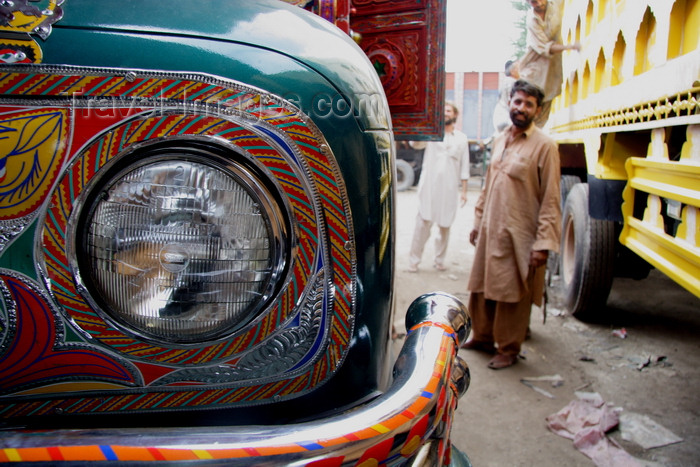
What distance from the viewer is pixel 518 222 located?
263 centimetres

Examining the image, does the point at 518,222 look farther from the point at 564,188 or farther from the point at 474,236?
the point at 564,188

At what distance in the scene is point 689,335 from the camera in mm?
3205

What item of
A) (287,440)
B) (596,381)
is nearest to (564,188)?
(596,381)

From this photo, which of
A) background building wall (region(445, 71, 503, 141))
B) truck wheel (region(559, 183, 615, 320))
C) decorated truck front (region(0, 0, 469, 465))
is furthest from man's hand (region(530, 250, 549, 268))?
background building wall (region(445, 71, 503, 141))

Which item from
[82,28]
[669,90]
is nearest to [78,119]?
[82,28]

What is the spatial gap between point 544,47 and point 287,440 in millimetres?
4486

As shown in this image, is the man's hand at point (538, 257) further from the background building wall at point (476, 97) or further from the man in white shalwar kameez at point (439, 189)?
the background building wall at point (476, 97)

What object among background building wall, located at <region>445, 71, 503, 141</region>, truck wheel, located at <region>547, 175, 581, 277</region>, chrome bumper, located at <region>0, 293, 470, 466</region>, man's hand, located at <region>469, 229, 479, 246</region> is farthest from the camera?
background building wall, located at <region>445, 71, 503, 141</region>

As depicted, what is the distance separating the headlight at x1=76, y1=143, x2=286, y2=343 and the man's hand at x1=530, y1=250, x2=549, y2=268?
2.13m

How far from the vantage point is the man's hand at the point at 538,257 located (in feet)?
8.45

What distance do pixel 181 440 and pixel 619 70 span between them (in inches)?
115

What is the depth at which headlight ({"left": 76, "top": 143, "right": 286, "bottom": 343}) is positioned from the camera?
730mm

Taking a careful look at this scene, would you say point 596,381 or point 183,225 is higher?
point 183,225

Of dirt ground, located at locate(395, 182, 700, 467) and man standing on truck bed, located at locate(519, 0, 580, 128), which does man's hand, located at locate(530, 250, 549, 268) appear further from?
man standing on truck bed, located at locate(519, 0, 580, 128)
